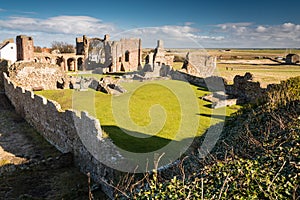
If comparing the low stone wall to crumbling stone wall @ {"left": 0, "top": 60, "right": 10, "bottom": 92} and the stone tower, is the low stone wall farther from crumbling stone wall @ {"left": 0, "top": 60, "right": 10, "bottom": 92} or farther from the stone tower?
the stone tower

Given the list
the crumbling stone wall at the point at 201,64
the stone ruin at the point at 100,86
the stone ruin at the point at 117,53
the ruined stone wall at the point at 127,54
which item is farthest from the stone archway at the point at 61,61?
the crumbling stone wall at the point at 201,64

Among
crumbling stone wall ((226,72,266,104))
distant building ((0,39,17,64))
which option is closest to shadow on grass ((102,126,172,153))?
crumbling stone wall ((226,72,266,104))

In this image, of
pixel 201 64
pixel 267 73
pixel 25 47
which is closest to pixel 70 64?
pixel 25 47

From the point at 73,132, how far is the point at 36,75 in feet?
44.1

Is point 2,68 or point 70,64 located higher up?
point 70,64

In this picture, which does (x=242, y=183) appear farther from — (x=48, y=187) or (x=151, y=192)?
(x=48, y=187)

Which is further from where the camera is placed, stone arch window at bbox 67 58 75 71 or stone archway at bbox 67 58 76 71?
stone arch window at bbox 67 58 75 71

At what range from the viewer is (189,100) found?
19828mm

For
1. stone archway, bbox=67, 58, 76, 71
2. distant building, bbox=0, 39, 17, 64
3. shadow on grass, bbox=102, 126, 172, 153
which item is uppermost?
distant building, bbox=0, 39, 17, 64

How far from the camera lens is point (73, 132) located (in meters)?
9.85

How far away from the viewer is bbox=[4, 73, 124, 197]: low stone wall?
27.4 ft

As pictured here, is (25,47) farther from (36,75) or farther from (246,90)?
(246,90)

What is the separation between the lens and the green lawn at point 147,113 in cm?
1134

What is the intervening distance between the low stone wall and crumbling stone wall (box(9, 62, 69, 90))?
672cm
